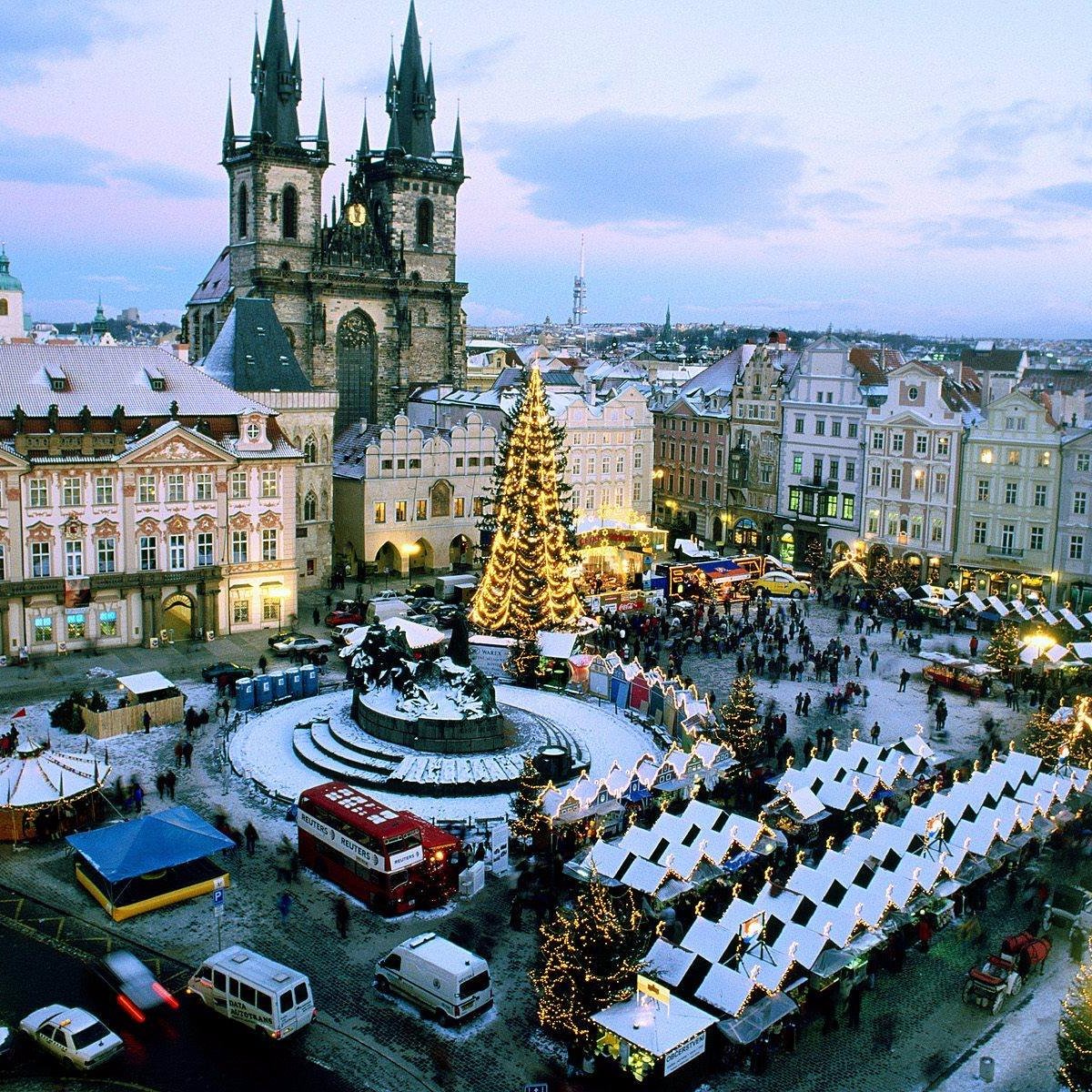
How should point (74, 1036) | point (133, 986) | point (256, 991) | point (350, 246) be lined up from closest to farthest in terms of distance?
1. point (74, 1036)
2. point (256, 991)
3. point (133, 986)
4. point (350, 246)

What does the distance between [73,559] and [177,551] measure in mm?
4166

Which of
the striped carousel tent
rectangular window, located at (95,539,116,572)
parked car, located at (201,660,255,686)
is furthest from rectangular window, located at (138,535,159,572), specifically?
the striped carousel tent

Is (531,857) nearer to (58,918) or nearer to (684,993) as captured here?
(684,993)

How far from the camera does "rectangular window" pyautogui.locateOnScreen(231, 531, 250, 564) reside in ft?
168

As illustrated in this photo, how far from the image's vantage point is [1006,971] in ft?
76.8

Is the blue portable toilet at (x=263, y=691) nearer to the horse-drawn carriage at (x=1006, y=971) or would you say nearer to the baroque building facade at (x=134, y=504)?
the baroque building facade at (x=134, y=504)

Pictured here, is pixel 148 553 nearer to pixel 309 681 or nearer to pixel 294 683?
A: pixel 294 683

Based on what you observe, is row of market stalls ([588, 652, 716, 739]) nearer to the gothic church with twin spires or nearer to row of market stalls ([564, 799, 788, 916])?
row of market stalls ([564, 799, 788, 916])

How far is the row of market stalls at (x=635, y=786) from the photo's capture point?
29.8 meters

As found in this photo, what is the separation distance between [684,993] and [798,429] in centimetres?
5294

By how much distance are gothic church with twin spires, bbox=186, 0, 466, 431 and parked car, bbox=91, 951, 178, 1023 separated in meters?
52.5

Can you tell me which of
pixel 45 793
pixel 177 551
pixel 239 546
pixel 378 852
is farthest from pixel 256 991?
pixel 239 546

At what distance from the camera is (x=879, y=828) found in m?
27.3

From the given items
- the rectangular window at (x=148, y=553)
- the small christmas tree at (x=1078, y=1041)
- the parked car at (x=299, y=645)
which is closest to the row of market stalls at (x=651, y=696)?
the parked car at (x=299, y=645)
